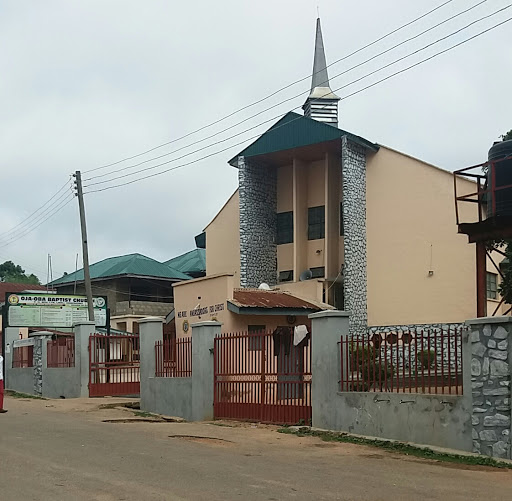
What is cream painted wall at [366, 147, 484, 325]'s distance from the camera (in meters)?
29.9

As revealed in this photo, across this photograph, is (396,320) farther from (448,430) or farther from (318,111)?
(448,430)

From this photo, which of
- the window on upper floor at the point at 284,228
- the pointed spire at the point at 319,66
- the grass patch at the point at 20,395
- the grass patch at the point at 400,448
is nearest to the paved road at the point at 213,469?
the grass patch at the point at 400,448

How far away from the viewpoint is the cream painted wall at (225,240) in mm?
38062

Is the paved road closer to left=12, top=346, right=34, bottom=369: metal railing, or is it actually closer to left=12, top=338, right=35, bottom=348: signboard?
left=12, top=338, right=35, bottom=348: signboard

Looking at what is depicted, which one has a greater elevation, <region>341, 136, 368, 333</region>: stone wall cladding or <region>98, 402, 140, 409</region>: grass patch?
<region>341, 136, 368, 333</region>: stone wall cladding

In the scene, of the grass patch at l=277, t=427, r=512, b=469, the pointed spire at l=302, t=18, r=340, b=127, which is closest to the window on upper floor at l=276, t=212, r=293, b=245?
the pointed spire at l=302, t=18, r=340, b=127

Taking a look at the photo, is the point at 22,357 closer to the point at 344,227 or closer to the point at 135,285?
the point at 344,227

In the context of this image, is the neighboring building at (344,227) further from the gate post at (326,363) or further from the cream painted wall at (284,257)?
the gate post at (326,363)

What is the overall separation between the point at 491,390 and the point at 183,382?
8657 mm

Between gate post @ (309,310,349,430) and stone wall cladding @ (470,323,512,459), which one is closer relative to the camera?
stone wall cladding @ (470,323,512,459)

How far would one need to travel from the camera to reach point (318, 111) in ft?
127

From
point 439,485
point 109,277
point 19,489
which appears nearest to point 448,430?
point 439,485

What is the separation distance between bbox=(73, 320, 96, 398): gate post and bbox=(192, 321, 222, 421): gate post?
329 inches

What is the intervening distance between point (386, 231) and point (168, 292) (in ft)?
67.8
